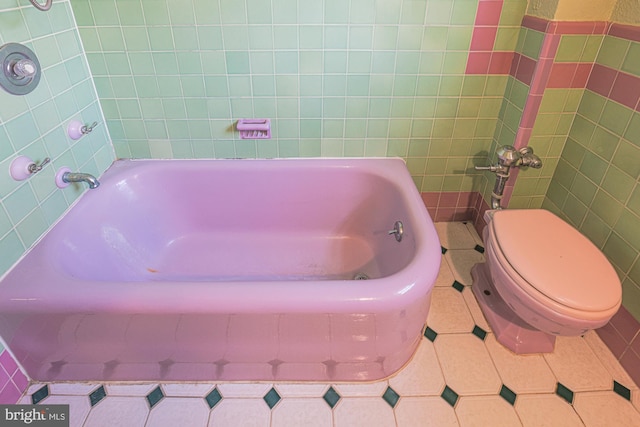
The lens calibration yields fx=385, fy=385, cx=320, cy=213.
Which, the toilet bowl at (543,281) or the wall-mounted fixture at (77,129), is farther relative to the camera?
the wall-mounted fixture at (77,129)

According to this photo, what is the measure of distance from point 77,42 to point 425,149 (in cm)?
159

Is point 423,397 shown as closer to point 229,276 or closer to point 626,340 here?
point 626,340

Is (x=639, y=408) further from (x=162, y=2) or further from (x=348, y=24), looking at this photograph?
(x=162, y=2)

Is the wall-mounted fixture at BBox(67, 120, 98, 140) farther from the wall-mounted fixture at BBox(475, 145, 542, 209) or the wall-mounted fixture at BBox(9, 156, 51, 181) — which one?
the wall-mounted fixture at BBox(475, 145, 542, 209)

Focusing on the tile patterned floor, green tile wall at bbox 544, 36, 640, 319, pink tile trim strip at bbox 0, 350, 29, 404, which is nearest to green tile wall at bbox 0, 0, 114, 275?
pink tile trim strip at bbox 0, 350, 29, 404

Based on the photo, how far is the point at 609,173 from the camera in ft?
4.71

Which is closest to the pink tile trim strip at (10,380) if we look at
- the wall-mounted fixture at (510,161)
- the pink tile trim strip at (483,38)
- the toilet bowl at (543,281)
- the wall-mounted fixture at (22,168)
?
the wall-mounted fixture at (22,168)

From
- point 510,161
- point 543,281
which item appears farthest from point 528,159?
point 543,281

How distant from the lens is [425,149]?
1883 millimetres

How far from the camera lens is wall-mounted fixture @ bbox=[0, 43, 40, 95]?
119 cm

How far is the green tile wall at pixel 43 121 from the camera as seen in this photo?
1.23 m

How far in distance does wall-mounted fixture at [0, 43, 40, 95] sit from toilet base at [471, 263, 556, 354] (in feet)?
6.18

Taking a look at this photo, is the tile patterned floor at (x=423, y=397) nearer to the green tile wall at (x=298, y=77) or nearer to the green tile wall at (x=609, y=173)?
the green tile wall at (x=609, y=173)

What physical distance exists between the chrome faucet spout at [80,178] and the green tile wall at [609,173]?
1.83m
